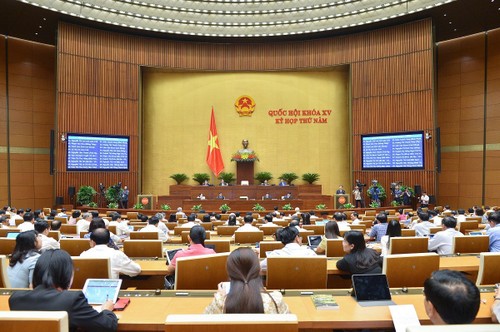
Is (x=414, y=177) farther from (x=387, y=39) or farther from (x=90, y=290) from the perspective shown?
(x=90, y=290)

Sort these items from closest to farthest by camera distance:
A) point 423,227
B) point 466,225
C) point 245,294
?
point 245,294 → point 423,227 → point 466,225

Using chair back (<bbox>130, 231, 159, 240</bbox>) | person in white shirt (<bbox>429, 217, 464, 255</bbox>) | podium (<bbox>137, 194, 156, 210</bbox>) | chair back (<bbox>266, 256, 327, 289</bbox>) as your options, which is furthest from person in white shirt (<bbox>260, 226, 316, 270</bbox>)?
podium (<bbox>137, 194, 156, 210</bbox>)

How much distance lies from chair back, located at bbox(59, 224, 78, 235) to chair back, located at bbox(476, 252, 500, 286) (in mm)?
5951

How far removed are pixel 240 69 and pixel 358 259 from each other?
48.8 feet

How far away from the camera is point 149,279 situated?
12.9 feet

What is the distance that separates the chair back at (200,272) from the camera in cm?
282

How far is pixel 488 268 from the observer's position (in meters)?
2.87

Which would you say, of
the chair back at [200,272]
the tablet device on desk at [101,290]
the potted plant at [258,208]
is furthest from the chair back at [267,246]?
the potted plant at [258,208]

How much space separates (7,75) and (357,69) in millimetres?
13580

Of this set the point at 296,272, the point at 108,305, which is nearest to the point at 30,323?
the point at 108,305

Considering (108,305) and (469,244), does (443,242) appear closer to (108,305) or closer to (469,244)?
(469,244)

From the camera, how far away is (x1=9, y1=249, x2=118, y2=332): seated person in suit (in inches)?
72.4

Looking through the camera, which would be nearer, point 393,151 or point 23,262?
point 23,262

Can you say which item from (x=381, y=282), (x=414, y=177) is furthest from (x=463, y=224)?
(x=414, y=177)
